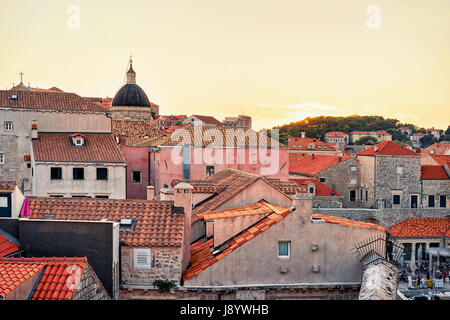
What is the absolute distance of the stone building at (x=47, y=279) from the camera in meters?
7.43

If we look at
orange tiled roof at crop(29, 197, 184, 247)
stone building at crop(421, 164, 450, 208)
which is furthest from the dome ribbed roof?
orange tiled roof at crop(29, 197, 184, 247)

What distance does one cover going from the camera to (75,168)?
25.2 m

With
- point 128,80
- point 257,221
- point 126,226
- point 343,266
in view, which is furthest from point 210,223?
point 128,80

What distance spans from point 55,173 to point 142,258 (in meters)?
15.9

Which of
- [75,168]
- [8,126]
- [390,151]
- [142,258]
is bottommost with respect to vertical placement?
[142,258]

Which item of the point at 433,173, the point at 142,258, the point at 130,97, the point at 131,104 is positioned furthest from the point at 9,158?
the point at 433,173

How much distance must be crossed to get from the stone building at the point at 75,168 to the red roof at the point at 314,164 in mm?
21478

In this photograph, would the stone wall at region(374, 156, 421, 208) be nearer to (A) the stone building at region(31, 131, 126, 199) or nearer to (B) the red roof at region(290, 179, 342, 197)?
(B) the red roof at region(290, 179, 342, 197)

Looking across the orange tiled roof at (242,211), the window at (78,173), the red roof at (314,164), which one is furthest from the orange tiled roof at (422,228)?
the orange tiled roof at (242,211)

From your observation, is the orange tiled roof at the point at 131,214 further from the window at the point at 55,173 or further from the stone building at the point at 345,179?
the stone building at the point at 345,179

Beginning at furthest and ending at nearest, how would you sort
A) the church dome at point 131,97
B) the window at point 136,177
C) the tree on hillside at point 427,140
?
1. the tree on hillside at point 427,140
2. the church dome at point 131,97
3. the window at point 136,177

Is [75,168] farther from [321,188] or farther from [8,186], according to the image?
[321,188]

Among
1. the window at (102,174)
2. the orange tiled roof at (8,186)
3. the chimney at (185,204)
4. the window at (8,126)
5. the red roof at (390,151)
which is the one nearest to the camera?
the orange tiled roof at (8,186)

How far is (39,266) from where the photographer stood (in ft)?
27.0
